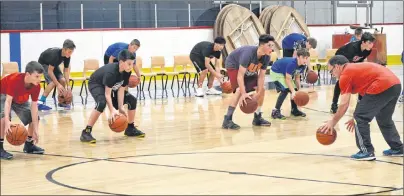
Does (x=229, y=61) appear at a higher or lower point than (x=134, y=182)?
higher

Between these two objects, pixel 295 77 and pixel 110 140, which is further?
pixel 295 77

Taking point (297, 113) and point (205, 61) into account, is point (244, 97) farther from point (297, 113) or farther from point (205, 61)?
point (205, 61)

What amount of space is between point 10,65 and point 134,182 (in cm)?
1164

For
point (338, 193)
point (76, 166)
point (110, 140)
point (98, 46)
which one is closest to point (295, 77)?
point (110, 140)

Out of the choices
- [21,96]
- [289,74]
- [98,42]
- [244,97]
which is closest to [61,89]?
[244,97]

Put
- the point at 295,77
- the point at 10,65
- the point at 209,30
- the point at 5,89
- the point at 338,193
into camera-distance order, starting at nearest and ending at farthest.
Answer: the point at 338,193 → the point at 5,89 → the point at 295,77 → the point at 10,65 → the point at 209,30

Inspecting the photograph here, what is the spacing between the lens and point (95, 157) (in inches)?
432

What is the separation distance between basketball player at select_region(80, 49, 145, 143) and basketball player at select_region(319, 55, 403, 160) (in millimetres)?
3331

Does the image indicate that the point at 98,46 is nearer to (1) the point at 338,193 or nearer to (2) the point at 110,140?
(2) the point at 110,140

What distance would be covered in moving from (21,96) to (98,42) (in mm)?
13316

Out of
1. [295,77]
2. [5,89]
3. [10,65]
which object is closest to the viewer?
[5,89]

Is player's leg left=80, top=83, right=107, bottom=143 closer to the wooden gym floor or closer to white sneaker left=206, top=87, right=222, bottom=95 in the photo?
the wooden gym floor

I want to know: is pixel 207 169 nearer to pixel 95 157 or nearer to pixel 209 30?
pixel 95 157

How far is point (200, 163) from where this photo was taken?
10281 mm
